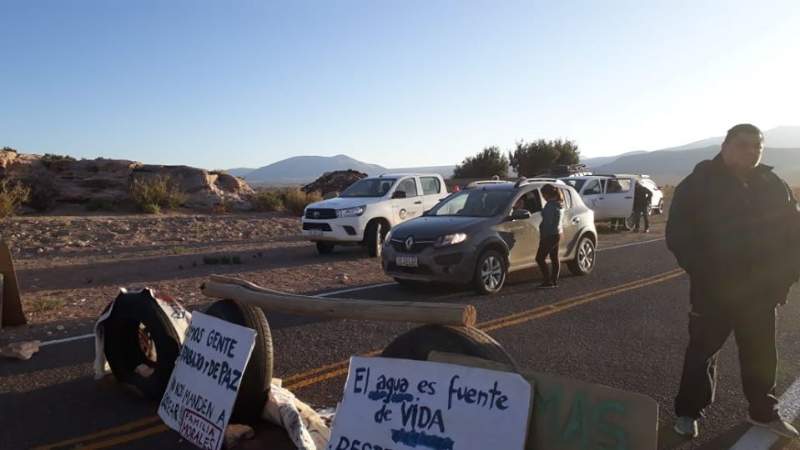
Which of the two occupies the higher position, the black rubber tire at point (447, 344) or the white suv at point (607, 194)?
the black rubber tire at point (447, 344)

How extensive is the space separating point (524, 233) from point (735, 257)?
20.6 feet

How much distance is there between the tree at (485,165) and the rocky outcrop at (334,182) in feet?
59.4

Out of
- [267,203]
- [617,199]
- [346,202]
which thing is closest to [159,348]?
[346,202]

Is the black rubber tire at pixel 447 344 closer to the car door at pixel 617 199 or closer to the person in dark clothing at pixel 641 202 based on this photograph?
the car door at pixel 617 199

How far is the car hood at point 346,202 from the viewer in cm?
1443

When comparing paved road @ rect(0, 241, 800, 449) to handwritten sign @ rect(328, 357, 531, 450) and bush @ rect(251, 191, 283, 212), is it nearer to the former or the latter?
handwritten sign @ rect(328, 357, 531, 450)

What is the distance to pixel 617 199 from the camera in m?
21.7

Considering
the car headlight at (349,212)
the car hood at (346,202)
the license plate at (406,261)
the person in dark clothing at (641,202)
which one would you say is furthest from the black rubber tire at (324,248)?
the person in dark clothing at (641,202)

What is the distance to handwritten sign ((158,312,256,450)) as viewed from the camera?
382cm

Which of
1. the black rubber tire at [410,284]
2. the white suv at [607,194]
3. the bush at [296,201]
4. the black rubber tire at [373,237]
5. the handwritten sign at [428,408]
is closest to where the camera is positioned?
the handwritten sign at [428,408]

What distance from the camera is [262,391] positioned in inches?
172

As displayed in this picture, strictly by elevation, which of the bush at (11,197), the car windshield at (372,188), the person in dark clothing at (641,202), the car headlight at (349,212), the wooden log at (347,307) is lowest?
the person in dark clothing at (641,202)

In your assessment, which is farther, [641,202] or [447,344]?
[641,202]

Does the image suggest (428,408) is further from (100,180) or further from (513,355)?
(100,180)
